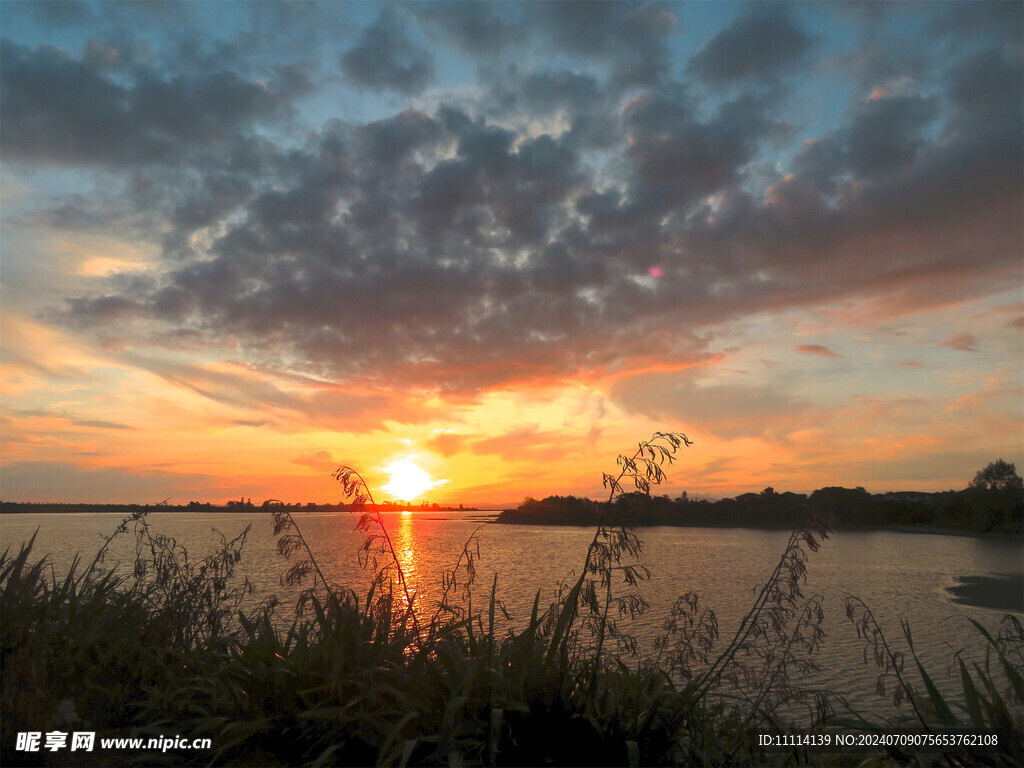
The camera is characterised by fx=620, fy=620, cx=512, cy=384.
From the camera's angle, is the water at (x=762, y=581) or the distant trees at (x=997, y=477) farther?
the distant trees at (x=997, y=477)

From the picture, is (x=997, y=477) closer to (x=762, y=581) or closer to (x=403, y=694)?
(x=762, y=581)

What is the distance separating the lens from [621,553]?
4.98m

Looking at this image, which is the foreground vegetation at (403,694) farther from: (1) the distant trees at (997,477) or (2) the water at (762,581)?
(1) the distant trees at (997,477)

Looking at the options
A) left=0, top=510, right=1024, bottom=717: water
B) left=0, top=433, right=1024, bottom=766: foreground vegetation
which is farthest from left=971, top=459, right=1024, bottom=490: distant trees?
left=0, top=433, right=1024, bottom=766: foreground vegetation

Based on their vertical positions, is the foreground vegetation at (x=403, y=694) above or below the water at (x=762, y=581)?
above

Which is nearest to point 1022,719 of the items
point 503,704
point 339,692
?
point 503,704

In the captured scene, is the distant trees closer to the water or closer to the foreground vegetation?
the water

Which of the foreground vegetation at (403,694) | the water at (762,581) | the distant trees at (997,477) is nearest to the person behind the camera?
the foreground vegetation at (403,694)

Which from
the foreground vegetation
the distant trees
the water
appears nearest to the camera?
the foreground vegetation

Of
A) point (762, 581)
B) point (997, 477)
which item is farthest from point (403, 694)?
point (997, 477)

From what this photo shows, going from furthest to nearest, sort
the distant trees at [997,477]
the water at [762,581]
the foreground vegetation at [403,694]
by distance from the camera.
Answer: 1. the distant trees at [997,477]
2. the water at [762,581]
3. the foreground vegetation at [403,694]

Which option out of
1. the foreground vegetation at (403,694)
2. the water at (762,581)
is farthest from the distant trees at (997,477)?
the foreground vegetation at (403,694)

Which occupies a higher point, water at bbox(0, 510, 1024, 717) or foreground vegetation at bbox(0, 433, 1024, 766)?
foreground vegetation at bbox(0, 433, 1024, 766)

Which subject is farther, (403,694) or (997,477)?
(997,477)
